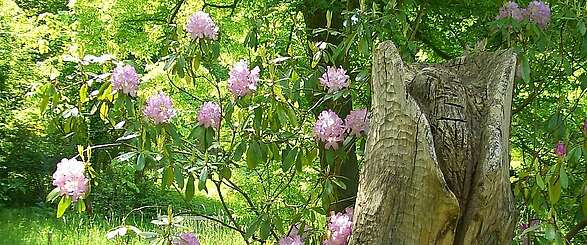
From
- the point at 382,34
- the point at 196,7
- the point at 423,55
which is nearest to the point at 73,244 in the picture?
the point at 196,7

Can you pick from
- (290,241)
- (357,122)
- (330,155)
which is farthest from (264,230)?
(357,122)

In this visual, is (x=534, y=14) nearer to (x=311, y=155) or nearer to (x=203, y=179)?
(x=311, y=155)

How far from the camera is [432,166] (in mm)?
1369

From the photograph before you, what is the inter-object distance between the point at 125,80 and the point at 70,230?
506cm

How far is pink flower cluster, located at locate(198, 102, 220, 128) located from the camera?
6.88ft

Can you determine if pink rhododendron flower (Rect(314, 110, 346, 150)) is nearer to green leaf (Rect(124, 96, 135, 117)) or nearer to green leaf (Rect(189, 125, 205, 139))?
green leaf (Rect(189, 125, 205, 139))

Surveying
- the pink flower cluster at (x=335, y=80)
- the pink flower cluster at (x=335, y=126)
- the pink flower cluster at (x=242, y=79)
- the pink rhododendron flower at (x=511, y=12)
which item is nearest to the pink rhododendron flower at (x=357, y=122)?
the pink flower cluster at (x=335, y=126)

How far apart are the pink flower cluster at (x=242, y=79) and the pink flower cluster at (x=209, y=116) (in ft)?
0.25

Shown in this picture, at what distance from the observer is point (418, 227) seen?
1387mm

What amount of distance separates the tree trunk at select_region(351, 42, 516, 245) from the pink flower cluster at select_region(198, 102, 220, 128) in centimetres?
66

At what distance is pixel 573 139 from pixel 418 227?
3.54 ft

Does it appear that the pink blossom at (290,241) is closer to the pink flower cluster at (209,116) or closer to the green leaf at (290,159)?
the green leaf at (290,159)

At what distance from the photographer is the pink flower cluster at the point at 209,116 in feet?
6.88

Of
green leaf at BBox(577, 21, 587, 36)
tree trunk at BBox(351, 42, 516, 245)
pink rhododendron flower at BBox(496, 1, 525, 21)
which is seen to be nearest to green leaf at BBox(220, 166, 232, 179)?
tree trunk at BBox(351, 42, 516, 245)
